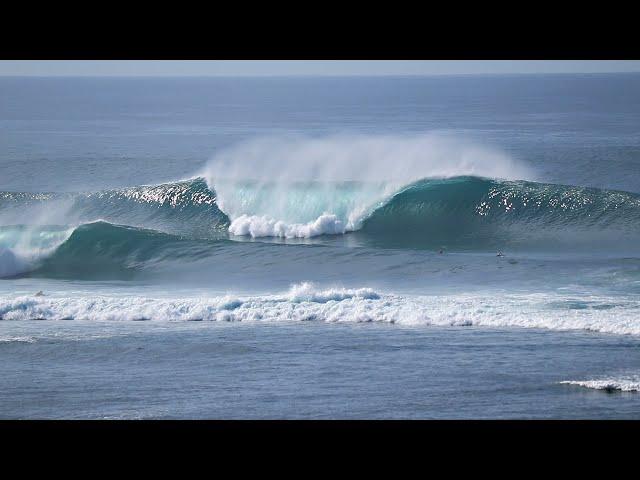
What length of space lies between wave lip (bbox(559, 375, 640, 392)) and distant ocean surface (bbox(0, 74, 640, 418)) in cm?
3

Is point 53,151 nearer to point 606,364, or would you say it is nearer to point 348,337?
point 348,337

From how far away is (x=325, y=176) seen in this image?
2295 cm

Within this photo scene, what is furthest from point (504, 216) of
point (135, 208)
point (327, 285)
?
point (135, 208)

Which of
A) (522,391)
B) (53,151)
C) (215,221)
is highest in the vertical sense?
(53,151)

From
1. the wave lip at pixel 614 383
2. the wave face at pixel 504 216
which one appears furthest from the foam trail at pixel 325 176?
the wave lip at pixel 614 383

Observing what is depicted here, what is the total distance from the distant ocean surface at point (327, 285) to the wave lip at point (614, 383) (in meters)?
0.03

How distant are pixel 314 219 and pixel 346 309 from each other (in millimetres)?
7206

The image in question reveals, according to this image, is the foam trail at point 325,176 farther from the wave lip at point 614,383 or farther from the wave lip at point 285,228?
the wave lip at point 614,383

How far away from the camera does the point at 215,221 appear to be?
Result: 20562 mm

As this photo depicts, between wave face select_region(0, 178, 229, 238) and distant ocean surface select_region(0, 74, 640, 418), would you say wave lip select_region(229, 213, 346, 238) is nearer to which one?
distant ocean surface select_region(0, 74, 640, 418)

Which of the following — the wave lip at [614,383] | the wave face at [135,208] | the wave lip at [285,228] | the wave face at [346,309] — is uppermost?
the wave face at [135,208]

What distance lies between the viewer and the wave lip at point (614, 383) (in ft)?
30.1
